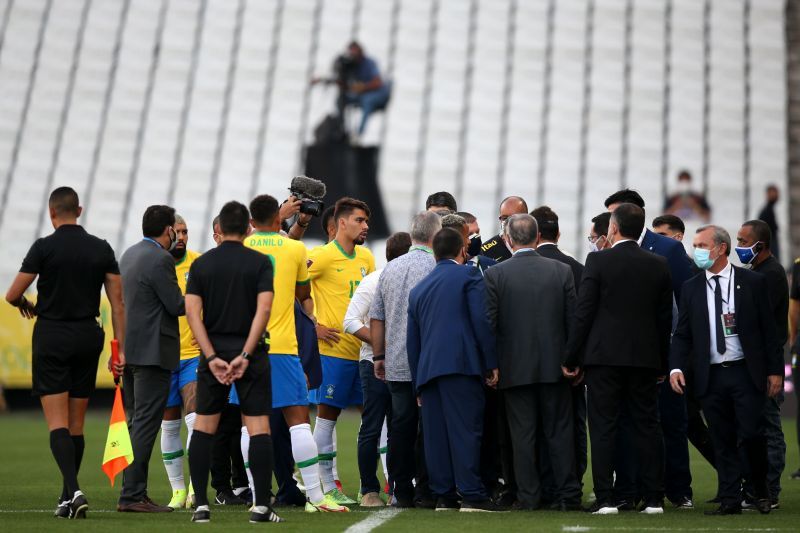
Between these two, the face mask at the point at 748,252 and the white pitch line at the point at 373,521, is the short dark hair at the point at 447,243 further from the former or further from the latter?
the face mask at the point at 748,252

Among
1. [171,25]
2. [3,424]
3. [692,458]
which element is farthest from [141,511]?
[171,25]

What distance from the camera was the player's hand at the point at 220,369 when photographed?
8.37m

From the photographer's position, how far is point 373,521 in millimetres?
8773

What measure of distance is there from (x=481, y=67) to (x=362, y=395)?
1166 inches

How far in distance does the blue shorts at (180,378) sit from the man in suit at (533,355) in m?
2.25

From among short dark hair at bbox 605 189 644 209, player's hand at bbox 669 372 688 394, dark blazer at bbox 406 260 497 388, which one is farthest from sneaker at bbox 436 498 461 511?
short dark hair at bbox 605 189 644 209

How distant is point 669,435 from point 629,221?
1.62 meters

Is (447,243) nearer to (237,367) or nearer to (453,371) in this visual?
(453,371)

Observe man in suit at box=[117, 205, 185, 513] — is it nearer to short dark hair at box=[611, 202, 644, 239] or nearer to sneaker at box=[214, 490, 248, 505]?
sneaker at box=[214, 490, 248, 505]

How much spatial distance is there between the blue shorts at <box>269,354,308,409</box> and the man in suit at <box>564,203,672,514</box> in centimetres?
177

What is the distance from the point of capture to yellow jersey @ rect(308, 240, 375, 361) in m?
10.5

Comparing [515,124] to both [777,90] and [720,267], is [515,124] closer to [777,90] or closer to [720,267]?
[777,90]

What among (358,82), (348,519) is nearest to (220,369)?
(348,519)

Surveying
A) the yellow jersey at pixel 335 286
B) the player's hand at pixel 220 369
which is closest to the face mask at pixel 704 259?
the yellow jersey at pixel 335 286
